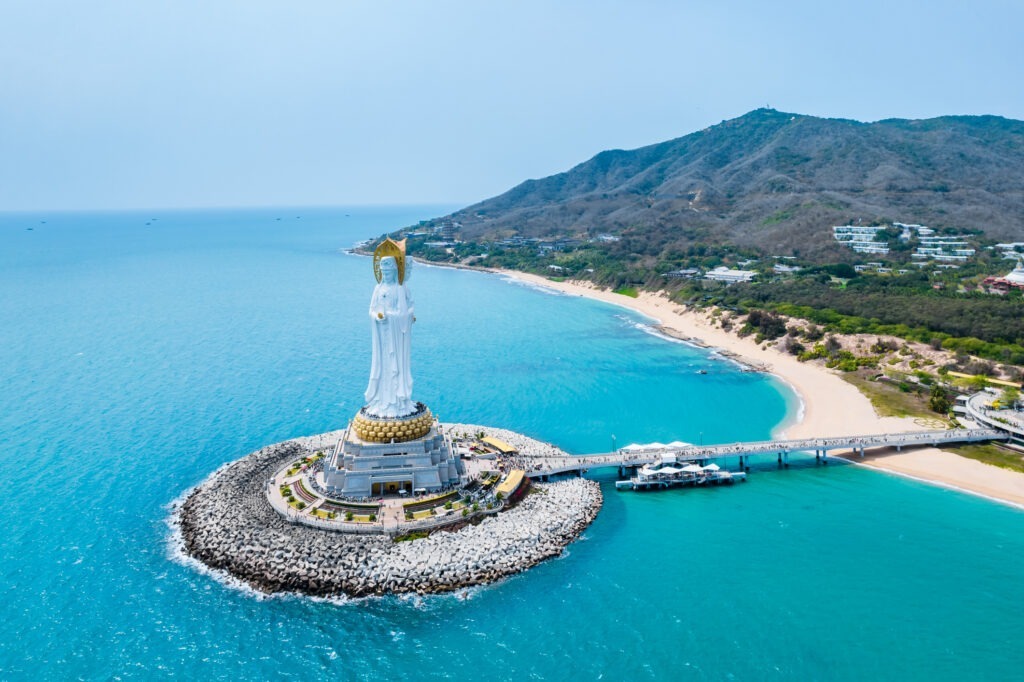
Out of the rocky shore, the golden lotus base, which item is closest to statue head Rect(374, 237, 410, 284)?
the golden lotus base

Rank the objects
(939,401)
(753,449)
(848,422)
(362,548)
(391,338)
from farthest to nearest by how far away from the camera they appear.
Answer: (939,401), (848,422), (753,449), (391,338), (362,548)

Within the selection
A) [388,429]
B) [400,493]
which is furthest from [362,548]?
[388,429]

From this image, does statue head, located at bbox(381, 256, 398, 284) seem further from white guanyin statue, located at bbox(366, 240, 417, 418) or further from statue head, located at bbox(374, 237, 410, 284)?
statue head, located at bbox(374, 237, 410, 284)

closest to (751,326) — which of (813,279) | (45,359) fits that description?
(813,279)

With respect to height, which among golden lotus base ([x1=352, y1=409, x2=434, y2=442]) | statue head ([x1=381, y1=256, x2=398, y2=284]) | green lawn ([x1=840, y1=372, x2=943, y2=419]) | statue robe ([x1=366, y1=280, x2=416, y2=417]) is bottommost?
green lawn ([x1=840, y1=372, x2=943, y2=419])

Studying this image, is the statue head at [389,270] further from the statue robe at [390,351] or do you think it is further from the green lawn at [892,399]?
the green lawn at [892,399]

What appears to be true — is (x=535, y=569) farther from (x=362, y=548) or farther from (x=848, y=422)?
(x=848, y=422)

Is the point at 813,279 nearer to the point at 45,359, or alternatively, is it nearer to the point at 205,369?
the point at 205,369
